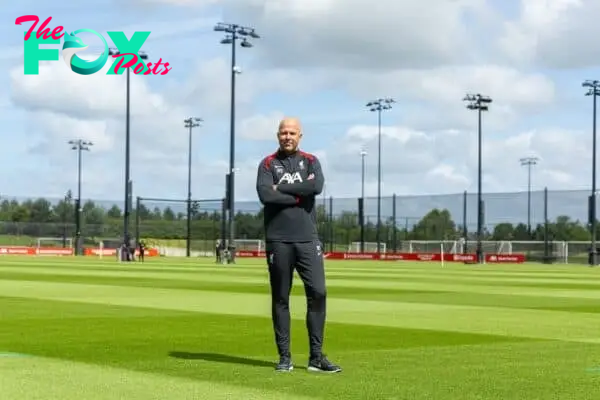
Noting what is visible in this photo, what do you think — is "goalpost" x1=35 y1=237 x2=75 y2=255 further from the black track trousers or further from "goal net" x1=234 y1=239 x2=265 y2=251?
the black track trousers

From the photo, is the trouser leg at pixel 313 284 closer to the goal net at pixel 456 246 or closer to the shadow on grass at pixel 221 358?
the shadow on grass at pixel 221 358

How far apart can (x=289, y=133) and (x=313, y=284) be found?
134cm

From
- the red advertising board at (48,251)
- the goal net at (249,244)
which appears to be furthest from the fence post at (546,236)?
the red advertising board at (48,251)

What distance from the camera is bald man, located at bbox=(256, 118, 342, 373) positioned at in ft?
33.6

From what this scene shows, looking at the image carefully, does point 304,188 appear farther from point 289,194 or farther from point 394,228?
point 394,228

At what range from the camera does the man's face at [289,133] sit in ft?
33.6

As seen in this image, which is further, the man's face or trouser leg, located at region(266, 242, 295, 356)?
trouser leg, located at region(266, 242, 295, 356)

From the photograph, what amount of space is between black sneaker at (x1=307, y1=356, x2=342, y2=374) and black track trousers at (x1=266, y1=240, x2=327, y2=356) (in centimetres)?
6

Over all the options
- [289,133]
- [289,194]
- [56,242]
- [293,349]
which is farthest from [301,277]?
[56,242]

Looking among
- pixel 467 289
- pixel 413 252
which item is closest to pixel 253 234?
pixel 413 252

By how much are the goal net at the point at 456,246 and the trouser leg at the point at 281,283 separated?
7732cm

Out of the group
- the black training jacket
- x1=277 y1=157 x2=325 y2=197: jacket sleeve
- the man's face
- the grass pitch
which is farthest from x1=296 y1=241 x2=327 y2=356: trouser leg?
the man's face

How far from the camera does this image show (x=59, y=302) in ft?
70.5

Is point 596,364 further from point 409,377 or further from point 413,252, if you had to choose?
point 413,252
